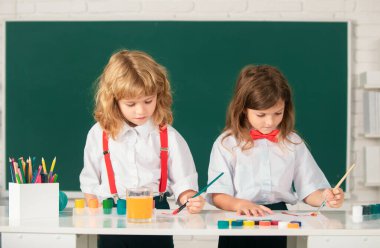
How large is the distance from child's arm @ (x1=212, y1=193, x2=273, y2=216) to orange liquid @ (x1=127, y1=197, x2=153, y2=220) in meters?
0.33

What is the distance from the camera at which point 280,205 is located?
2654mm

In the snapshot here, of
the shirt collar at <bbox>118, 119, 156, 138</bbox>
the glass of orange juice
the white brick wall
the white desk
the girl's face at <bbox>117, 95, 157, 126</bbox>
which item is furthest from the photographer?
the white brick wall

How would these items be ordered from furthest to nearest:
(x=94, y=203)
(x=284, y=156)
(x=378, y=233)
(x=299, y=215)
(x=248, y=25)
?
(x=248, y=25) < (x=284, y=156) < (x=94, y=203) < (x=299, y=215) < (x=378, y=233)

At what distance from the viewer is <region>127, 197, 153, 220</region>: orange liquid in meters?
2.12

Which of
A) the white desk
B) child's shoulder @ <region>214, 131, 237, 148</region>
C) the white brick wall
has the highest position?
the white brick wall

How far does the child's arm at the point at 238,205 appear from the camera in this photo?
2273 mm

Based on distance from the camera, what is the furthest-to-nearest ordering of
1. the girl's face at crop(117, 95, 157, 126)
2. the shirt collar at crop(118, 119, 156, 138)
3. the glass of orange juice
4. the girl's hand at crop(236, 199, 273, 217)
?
1. the shirt collar at crop(118, 119, 156, 138)
2. the girl's face at crop(117, 95, 157, 126)
3. the girl's hand at crop(236, 199, 273, 217)
4. the glass of orange juice

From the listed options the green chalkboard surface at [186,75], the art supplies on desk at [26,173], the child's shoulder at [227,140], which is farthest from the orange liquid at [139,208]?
the green chalkboard surface at [186,75]

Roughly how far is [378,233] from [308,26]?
256 centimetres

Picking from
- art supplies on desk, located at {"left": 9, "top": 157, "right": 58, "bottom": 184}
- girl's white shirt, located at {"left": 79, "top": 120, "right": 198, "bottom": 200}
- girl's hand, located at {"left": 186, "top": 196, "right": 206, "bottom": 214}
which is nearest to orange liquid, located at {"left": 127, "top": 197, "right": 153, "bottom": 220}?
girl's hand, located at {"left": 186, "top": 196, "right": 206, "bottom": 214}

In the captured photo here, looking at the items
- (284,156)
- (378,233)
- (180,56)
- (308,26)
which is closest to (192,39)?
(180,56)

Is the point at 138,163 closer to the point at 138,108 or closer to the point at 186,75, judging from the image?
the point at 138,108

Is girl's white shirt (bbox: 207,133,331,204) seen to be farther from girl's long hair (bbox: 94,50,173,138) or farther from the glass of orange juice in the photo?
the glass of orange juice

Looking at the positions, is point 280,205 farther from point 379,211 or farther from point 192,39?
point 192,39
